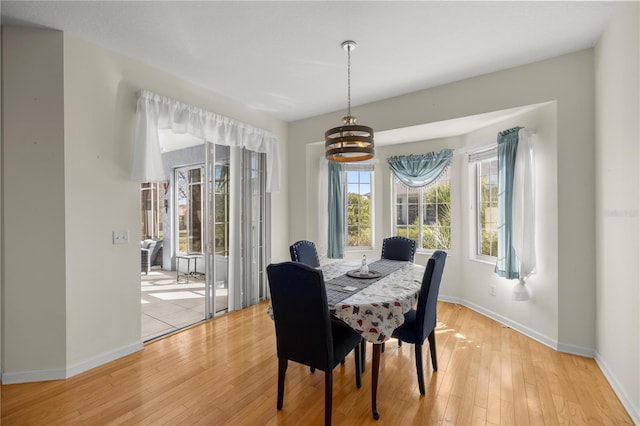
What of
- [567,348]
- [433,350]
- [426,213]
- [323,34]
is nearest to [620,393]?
[567,348]

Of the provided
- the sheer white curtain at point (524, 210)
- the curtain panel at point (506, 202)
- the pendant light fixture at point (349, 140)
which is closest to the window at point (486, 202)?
the curtain panel at point (506, 202)

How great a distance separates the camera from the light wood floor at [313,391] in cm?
188

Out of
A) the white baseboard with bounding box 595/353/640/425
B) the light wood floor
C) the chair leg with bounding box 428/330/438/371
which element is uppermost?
the chair leg with bounding box 428/330/438/371

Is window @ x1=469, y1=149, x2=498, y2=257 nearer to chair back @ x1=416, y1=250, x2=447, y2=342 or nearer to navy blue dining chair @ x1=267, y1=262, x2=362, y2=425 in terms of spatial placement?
chair back @ x1=416, y1=250, x2=447, y2=342

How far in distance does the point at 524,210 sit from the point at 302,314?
8.28ft

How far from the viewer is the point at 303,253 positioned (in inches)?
122

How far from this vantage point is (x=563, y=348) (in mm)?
2686

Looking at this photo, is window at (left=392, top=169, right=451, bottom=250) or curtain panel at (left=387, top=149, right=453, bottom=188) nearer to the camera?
curtain panel at (left=387, top=149, right=453, bottom=188)

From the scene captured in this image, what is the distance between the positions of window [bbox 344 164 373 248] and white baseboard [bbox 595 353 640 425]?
2843 mm

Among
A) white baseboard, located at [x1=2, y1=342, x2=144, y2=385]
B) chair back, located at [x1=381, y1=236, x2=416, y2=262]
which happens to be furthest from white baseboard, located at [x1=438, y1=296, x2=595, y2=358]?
white baseboard, located at [x1=2, y1=342, x2=144, y2=385]

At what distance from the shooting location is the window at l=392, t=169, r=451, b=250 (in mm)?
4188

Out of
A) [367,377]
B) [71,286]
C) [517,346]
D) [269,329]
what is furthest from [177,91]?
[517,346]

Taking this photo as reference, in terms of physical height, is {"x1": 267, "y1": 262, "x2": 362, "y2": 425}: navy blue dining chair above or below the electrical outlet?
below

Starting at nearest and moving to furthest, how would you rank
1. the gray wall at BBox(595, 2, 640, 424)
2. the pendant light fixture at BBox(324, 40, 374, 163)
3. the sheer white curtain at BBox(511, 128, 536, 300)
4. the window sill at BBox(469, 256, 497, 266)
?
1. the gray wall at BBox(595, 2, 640, 424)
2. the pendant light fixture at BBox(324, 40, 374, 163)
3. the sheer white curtain at BBox(511, 128, 536, 300)
4. the window sill at BBox(469, 256, 497, 266)
